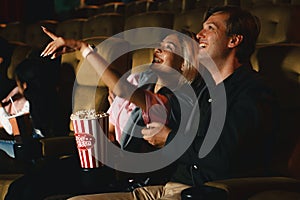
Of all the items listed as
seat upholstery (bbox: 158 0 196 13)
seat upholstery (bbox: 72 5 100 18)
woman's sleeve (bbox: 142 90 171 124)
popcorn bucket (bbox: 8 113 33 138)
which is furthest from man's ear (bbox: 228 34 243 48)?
seat upholstery (bbox: 72 5 100 18)

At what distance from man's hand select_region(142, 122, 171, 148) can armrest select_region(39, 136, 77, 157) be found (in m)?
0.28

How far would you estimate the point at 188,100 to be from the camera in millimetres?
1529

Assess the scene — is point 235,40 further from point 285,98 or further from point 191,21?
point 191,21

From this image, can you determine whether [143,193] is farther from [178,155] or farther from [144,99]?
[144,99]

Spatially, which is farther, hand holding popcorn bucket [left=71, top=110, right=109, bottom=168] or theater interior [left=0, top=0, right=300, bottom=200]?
hand holding popcorn bucket [left=71, top=110, right=109, bottom=168]

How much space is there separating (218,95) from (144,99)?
7.8 inches

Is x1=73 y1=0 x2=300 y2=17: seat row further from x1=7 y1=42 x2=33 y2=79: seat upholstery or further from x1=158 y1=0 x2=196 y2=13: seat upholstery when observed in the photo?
x1=7 y1=42 x2=33 y2=79: seat upholstery

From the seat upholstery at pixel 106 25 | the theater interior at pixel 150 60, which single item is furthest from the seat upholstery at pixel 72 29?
the seat upholstery at pixel 106 25

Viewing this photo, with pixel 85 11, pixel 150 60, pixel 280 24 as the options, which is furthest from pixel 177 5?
pixel 150 60

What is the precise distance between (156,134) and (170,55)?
21 cm

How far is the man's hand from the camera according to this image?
152 centimetres

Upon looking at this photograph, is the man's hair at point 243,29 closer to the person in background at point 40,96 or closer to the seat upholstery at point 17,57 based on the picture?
the person in background at point 40,96

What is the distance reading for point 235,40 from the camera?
1.42 meters

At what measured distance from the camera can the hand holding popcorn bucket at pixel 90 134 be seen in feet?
4.65
